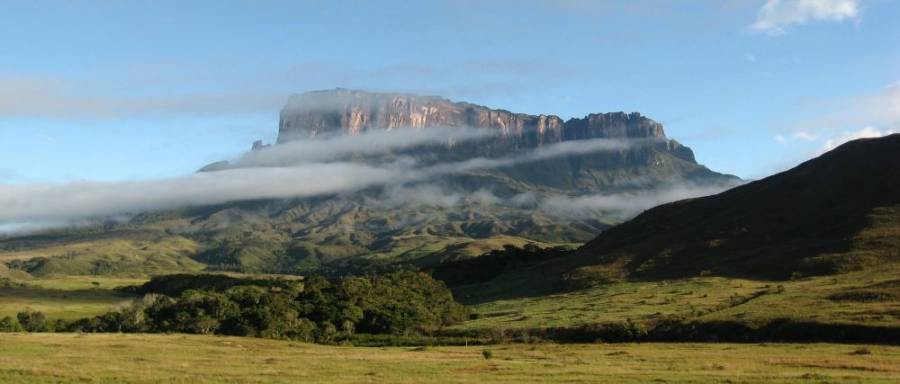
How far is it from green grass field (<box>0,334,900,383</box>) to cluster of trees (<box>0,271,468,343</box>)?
36987 mm

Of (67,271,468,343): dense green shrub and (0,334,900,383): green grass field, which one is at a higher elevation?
(0,334,900,383): green grass field

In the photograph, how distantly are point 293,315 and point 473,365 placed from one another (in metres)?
67.8

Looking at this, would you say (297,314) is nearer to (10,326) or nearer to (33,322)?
(10,326)

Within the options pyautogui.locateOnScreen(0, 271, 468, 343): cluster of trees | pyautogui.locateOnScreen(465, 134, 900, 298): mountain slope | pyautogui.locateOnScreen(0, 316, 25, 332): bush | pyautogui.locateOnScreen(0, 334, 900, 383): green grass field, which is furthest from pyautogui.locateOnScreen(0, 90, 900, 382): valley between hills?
pyautogui.locateOnScreen(465, 134, 900, 298): mountain slope

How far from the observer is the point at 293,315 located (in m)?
124

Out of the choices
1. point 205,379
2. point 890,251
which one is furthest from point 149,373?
point 890,251

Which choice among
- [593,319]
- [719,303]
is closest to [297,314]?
[593,319]

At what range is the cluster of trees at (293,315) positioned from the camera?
12244 centimetres

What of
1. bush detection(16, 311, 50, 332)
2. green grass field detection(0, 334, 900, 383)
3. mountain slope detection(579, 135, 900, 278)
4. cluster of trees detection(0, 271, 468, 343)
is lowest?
bush detection(16, 311, 50, 332)

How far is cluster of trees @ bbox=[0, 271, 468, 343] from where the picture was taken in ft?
402

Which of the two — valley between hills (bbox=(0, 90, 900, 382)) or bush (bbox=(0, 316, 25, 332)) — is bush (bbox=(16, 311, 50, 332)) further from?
bush (bbox=(0, 316, 25, 332))

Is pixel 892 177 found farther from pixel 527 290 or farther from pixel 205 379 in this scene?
pixel 205 379

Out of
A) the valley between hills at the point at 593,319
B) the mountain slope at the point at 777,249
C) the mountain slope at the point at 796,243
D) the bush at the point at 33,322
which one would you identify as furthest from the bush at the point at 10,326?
the mountain slope at the point at 796,243

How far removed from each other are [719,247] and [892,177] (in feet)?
176
